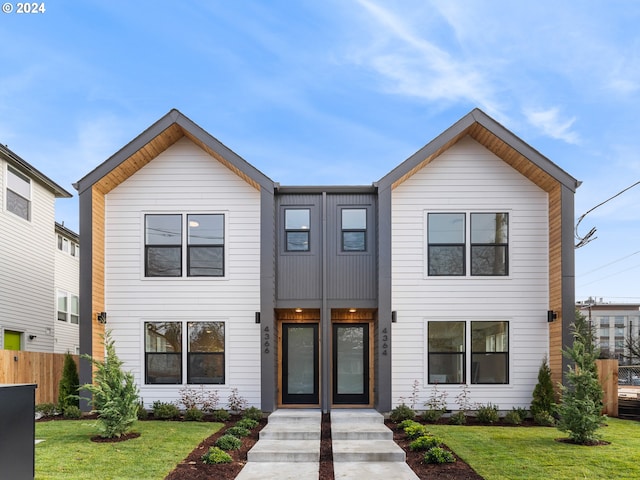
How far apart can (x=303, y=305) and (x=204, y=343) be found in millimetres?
2451

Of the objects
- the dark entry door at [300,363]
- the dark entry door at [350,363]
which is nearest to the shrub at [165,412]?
the dark entry door at [300,363]

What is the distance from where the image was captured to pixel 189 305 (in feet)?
40.0

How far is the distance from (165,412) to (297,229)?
500 centimetres

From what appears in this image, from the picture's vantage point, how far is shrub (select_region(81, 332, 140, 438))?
8.74 m

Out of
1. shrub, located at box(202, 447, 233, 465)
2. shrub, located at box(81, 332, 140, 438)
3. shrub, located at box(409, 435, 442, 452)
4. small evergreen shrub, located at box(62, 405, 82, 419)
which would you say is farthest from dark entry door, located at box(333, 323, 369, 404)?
small evergreen shrub, located at box(62, 405, 82, 419)

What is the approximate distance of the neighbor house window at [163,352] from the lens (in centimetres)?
1204

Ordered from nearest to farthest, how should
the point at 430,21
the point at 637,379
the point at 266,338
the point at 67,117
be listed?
the point at 266,338
the point at 430,21
the point at 67,117
the point at 637,379

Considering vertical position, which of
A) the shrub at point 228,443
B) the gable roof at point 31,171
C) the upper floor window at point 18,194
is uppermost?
the gable roof at point 31,171

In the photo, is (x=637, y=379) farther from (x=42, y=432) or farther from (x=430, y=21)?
(x=42, y=432)

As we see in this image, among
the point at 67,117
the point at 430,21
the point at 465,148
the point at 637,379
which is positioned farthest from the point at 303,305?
the point at 637,379

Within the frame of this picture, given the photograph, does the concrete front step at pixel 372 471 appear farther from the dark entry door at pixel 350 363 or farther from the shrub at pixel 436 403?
the dark entry door at pixel 350 363

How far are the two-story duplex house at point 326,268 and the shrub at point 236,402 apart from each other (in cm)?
18

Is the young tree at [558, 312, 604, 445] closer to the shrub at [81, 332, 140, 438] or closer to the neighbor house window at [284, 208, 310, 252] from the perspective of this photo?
the neighbor house window at [284, 208, 310, 252]

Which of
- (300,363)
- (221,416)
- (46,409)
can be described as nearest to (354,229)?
(300,363)
